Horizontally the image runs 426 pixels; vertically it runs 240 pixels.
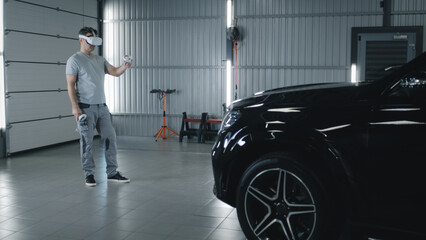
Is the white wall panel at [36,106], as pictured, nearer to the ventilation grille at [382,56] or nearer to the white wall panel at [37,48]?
the white wall panel at [37,48]

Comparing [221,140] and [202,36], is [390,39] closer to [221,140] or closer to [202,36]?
[202,36]

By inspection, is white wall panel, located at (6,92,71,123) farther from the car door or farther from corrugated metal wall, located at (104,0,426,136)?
the car door

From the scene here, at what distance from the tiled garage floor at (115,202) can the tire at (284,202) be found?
613 mm

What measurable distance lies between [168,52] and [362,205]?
342 inches

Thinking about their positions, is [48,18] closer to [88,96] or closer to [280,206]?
[88,96]

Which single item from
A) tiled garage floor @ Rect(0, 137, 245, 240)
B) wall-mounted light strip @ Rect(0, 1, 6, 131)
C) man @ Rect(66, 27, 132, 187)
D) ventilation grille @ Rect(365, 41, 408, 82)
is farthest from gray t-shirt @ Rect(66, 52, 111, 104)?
ventilation grille @ Rect(365, 41, 408, 82)

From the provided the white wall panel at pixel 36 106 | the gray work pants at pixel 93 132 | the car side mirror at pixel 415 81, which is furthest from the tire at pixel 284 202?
the white wall panel at pixel 36 106

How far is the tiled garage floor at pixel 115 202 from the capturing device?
14.0 feet

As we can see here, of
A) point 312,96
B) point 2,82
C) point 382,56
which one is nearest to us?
point 312,96

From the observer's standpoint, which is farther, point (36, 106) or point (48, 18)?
point (48, 18)

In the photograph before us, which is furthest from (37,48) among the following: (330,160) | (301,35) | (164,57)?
(330,160)

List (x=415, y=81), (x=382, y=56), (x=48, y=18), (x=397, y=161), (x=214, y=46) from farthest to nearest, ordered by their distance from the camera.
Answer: (x=214, y=46) < (x=382, y=56) < (x=48, y=18) < (x=415, y=81) < (x=397, y=161)

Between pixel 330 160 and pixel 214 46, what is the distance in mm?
8061

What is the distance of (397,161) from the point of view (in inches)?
113
